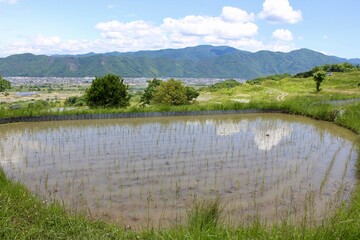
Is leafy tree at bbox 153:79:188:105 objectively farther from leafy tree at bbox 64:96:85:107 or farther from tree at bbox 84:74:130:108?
leafy tree at bbox 64:96:85:107

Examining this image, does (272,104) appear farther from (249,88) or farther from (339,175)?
Answer: (249,88)

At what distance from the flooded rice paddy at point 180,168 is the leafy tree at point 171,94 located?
15621 millimetres

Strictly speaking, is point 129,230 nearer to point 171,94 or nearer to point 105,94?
point 105,94

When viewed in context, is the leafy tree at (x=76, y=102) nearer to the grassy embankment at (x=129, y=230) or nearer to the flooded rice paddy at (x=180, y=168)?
the flooded rice paddy at (x=180, y=168)

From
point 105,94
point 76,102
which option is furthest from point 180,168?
point 76,102

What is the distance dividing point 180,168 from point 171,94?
22708 millimetres

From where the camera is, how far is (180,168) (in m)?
9.18

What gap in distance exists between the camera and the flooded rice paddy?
6750 mm

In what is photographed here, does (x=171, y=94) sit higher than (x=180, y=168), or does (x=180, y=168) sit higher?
(x=171, y=94)

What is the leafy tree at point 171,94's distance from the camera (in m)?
31.3

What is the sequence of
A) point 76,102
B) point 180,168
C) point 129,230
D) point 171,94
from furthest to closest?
point 76,102, point 171,94, point 180,168, point 129,230

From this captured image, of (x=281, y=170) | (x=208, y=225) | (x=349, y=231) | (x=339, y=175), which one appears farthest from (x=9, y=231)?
(x=339, y=175)

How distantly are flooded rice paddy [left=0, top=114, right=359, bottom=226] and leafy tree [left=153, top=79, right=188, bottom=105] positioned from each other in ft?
51.3

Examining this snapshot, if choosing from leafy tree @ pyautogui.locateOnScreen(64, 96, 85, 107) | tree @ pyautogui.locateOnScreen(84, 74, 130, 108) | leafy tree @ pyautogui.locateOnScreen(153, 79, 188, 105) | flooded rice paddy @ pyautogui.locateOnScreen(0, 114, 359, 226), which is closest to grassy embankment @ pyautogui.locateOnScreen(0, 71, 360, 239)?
flooded rice paddy @ pyautogui.locateOnScreen(0, 114, 359, 226)
